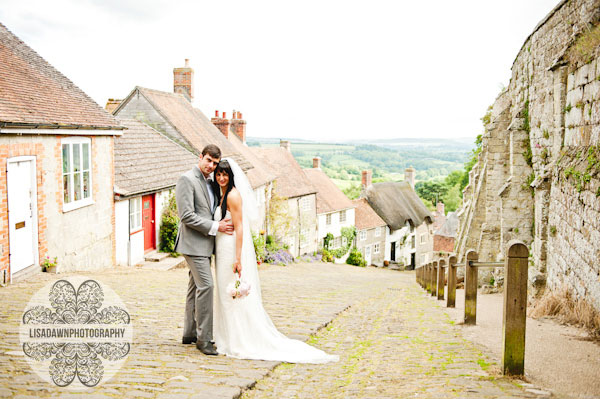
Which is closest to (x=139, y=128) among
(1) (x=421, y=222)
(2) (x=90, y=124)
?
(2) (x=90, y=124)

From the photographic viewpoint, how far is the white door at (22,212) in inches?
412

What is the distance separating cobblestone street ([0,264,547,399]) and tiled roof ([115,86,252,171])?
1556cm

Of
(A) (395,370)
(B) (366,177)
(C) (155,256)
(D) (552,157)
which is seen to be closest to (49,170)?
(C) (155,256)

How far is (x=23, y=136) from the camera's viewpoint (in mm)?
10969

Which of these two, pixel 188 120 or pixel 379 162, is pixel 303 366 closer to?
pixel 188 120

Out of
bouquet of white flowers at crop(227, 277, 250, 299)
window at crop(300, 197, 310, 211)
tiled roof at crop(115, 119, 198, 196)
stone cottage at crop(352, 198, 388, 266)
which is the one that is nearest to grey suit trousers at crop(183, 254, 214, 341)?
bouquet of white flowers at crop(227, 277, 250, 299)

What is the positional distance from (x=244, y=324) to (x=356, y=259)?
126 ft

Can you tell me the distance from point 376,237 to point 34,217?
39.2 m

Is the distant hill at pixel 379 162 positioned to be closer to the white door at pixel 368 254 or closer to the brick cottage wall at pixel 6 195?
the white door at pixel 368 254

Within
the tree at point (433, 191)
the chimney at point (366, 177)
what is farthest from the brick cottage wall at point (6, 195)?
the tree at point (433, 191)

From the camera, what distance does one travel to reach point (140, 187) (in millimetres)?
17266

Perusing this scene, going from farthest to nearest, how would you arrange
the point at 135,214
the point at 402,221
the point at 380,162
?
the point at 380,162 < the point at 402,221 < the point at 135,214

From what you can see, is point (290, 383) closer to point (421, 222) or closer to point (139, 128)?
point (139, 128)

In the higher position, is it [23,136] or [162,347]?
[23,136]
